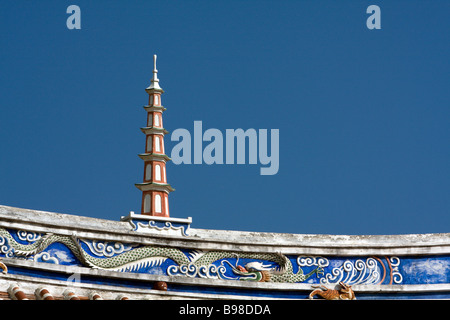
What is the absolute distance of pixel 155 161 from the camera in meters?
24.8

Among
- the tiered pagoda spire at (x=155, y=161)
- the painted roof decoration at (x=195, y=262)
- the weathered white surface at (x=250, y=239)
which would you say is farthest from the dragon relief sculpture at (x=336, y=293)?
the tiered pagoda spire at (x=155, y=161)

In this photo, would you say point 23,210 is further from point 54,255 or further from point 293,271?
point 293,271

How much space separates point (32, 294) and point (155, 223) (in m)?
3.20

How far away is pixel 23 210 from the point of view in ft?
57.0

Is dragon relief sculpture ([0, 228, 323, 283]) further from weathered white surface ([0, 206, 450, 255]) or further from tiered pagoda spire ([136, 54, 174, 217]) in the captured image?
tiered pagoda spire ([136, 54, 174, 217])

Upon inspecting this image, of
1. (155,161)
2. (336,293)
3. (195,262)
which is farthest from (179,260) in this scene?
(155,161)

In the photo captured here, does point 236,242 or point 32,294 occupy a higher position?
point 236,242

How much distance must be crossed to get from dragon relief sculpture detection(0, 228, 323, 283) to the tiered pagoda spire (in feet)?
15.5

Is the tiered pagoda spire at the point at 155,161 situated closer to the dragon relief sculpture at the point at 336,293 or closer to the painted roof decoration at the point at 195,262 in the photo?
the painted roof decoration at the point at 195,262

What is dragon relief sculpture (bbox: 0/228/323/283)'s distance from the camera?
1745 centimetres

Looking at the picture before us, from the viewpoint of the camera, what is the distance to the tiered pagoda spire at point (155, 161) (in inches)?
933

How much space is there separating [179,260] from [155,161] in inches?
255

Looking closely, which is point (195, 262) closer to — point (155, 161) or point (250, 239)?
point (250, 239)
